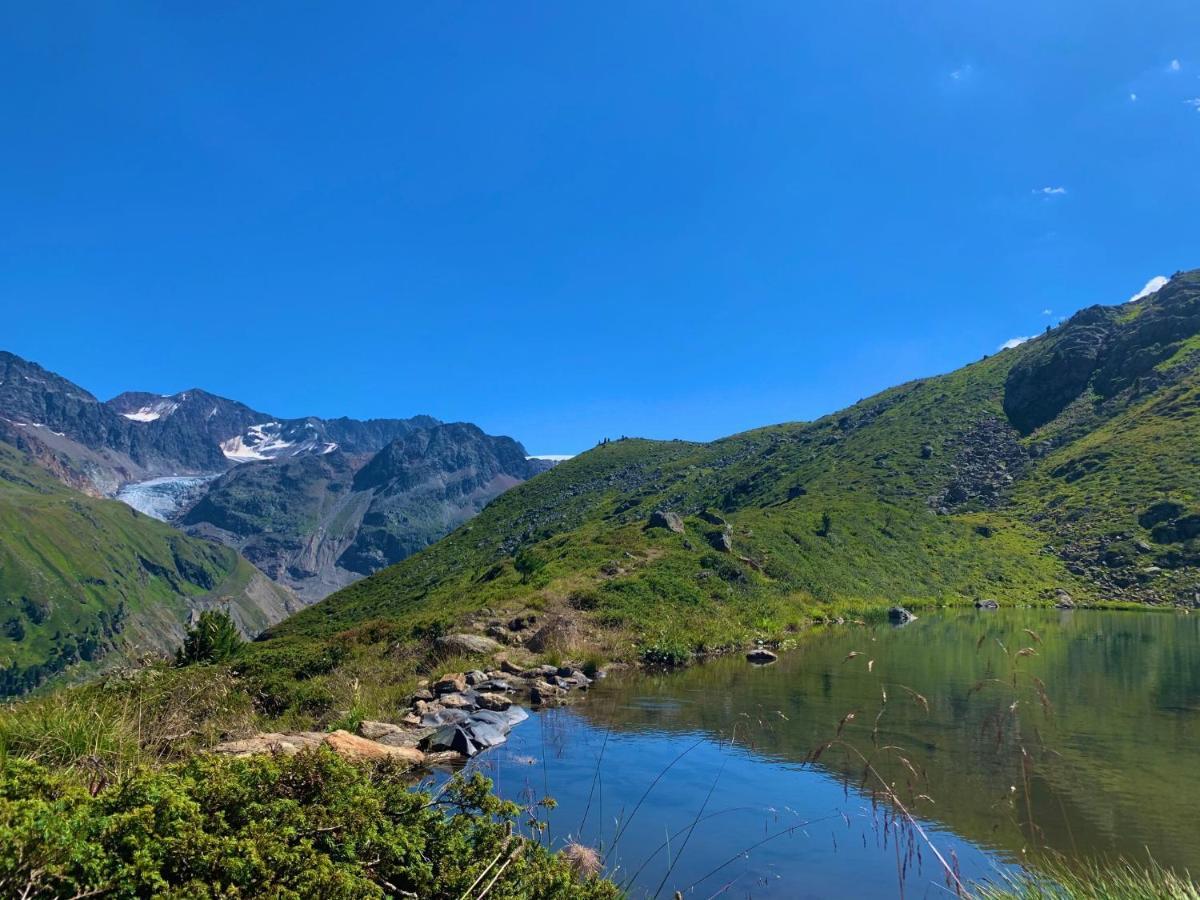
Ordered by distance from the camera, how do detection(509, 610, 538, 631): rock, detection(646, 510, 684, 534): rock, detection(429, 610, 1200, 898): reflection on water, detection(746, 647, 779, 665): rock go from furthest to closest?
1. detection(646, 510, 684, 534): rock
2. detection(509, 610, 538, 631): rock
3. detection(746, 647, 779, 665): rock
4. detection(429, 610, 1200, 898): reflection on water

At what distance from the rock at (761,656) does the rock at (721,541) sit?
748 inches

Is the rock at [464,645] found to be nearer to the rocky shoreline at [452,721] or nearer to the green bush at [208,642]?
the rocky shoreline at [452,721]

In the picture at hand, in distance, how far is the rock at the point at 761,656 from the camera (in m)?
28.4

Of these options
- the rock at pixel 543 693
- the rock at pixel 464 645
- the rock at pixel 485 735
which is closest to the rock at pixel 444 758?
the rock at pixel 485 735

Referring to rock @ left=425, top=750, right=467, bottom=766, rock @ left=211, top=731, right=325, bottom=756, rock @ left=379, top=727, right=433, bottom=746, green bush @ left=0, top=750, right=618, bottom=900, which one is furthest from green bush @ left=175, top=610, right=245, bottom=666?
green bush @ left=0, top=750, right=618, bottom=900

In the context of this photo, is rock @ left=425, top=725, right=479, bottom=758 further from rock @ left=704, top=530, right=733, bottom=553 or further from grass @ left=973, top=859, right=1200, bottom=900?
rock @ left=704, top=530, right=733, bottom=553

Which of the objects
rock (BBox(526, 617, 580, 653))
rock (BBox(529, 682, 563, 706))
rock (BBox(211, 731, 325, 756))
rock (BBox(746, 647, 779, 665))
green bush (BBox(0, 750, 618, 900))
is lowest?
rock (BBox(746, 647, 779, 665))

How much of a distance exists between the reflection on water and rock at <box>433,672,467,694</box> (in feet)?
9.71

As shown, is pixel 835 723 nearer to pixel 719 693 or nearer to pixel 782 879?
pixel 719 693

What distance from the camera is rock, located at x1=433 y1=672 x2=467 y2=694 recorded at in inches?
791

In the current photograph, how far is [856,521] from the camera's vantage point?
219 feet

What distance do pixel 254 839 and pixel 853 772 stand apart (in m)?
12.1

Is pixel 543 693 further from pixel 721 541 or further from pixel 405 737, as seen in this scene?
pixel 721 541

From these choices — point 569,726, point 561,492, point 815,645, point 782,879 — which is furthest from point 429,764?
point 561,492
